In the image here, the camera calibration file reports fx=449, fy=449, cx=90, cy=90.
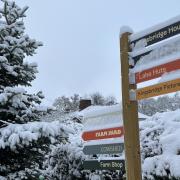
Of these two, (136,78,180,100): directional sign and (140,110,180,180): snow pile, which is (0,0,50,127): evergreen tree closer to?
(140,110,180,180): snow pile

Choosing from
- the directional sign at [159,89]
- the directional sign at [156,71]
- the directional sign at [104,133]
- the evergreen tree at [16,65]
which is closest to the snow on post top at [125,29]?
the directional sign at [156,71]

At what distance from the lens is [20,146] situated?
8461 millimetres

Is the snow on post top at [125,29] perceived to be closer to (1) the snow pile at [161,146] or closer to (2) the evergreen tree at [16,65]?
(1) the snow pile at [161,146]

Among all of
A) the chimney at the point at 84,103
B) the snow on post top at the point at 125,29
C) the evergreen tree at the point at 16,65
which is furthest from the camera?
the chimney at the point at 84,103

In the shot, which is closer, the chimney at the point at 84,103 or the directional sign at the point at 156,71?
the directional sign at the point at 156,71

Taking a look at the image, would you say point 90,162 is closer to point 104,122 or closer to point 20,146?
point 104,122

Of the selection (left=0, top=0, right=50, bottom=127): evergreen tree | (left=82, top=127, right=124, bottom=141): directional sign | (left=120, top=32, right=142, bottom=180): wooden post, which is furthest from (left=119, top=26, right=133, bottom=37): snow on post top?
(left=0, top=0, right=50, bottom=127): evergreen tree

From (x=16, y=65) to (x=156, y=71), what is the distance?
490 cm

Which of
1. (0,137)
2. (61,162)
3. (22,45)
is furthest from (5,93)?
(61,162)

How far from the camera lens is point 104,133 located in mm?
7086

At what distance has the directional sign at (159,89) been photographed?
5.23m

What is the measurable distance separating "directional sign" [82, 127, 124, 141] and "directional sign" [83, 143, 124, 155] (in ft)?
0.46

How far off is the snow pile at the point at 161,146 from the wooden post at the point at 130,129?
1.22 m

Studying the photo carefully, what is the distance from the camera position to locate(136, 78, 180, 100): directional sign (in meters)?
5.23
